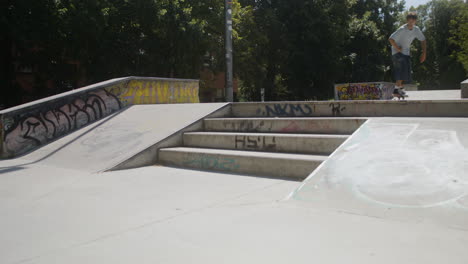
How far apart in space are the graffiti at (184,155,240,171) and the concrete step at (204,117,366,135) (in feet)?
4.20

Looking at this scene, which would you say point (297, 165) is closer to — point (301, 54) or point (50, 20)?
point (50, 20)

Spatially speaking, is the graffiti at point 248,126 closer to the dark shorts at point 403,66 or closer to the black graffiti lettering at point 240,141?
the black graffiti lettering at point 240,141

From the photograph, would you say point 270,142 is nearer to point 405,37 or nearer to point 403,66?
point 403,66

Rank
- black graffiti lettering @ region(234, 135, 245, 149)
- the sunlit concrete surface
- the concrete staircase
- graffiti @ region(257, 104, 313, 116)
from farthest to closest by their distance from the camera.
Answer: the sunlit concrete surface, graffiti @ region(257, 104, 313, 116), black graffiti lettering @ region(234, 135, 245, 149), the concrete staircase

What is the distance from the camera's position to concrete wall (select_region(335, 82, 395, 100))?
13.3 meters

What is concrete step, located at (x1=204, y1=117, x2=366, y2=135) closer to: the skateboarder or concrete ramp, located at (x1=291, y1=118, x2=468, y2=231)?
concrete ramp, located at (x1=291, y1=118, x2=468, y2=231)

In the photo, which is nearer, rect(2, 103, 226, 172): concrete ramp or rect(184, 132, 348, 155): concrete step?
rect(184, 132, 348, 155): concrete step

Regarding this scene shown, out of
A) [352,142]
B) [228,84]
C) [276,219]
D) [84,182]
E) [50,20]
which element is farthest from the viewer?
[50,20]

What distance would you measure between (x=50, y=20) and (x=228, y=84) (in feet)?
36.7

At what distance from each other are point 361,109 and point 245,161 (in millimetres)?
2391

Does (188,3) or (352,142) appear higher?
(188,3)

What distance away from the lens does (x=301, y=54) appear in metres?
28.8

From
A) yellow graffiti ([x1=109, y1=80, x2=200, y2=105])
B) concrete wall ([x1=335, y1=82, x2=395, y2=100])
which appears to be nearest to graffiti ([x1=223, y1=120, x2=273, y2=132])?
yellow graffiti ([x1=109, y1=80, x2=200, y2=105])

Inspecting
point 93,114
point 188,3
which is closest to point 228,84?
point 93,114
